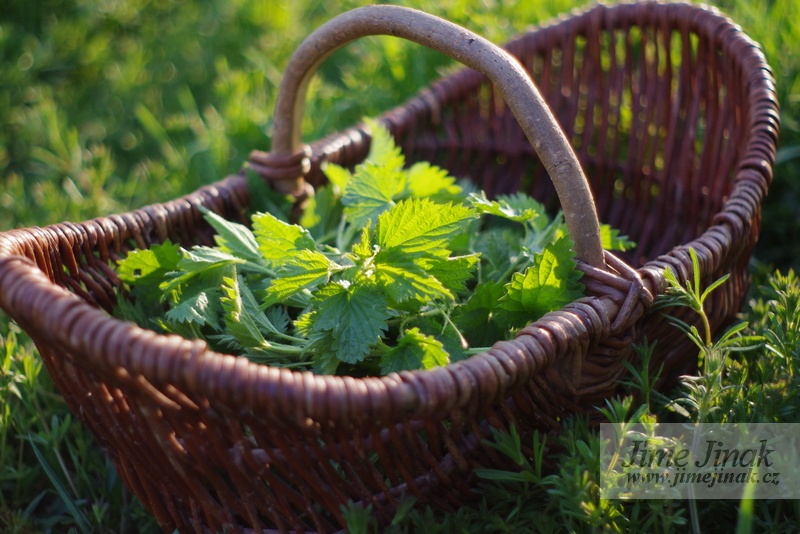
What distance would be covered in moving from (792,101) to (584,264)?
0.99 meters

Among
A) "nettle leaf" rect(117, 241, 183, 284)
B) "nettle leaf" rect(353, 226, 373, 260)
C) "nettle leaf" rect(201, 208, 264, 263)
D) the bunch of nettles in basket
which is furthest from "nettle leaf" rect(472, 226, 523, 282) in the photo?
"nettle leaf" rect(117, 241, 183, 284)

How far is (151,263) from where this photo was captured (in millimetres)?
1219

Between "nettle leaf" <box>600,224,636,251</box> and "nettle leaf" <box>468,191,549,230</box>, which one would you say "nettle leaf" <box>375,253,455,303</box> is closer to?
"nettle leaf" <box>468,191,549,230</box>

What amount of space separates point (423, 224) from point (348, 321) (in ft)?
0.59

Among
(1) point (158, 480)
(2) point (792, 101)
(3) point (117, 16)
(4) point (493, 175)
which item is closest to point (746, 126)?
(2) point (792, 101)

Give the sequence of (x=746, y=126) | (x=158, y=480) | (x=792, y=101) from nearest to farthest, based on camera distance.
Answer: (x=158, y=480) < (x=746, y=126) < (x=792, y=101)

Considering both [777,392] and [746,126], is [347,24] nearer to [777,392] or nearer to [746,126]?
[746,126]

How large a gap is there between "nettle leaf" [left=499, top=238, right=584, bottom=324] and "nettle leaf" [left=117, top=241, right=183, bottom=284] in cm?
55

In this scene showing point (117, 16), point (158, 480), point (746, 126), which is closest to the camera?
point (158, 480)

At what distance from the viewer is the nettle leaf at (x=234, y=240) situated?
1.23 metres

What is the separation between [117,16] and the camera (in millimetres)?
2633

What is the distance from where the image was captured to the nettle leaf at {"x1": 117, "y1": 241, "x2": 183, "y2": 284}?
1.21m

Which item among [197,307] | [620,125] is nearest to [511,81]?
[197,307]

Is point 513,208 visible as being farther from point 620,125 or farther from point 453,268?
point 620,125
